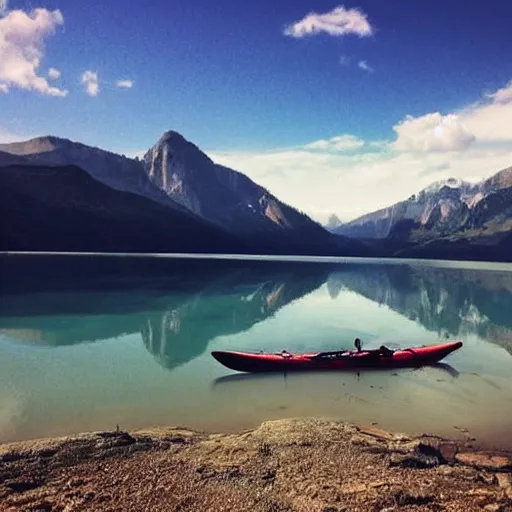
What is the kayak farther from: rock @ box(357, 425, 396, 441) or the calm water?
rock @ box(357, 425, 396, 441)

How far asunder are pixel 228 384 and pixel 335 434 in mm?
9736

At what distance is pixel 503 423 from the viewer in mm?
21453

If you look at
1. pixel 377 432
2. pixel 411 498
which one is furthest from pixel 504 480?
pixel 377 432

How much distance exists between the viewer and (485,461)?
53.6 ft

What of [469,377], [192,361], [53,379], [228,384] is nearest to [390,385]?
[469,377]

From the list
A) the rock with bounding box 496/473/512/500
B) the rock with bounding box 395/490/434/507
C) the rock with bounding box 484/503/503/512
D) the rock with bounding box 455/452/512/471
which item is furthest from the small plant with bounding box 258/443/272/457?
the rock with bounding box 496/473/512/500

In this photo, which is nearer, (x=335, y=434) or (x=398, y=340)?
(x=335, y=434)

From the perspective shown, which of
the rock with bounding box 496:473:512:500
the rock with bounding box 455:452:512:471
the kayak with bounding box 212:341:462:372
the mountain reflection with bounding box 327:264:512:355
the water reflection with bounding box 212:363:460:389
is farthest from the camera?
the mountain reflection with bounding box 327:264:512:355

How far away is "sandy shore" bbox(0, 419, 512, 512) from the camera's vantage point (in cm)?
1270

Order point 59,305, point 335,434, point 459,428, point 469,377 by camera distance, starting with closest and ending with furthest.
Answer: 1. point 335,434
2. point 459,428
3. point 469,377
4. point 59,305

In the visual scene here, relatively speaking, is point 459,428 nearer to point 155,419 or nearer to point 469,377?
point 469,377

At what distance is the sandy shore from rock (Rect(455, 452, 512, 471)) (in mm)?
35

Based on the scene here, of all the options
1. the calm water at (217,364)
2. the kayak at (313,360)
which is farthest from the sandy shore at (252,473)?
the kayak at (313,360)

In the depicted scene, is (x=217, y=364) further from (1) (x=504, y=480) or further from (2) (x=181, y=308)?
(2) (x=181, y=308)
